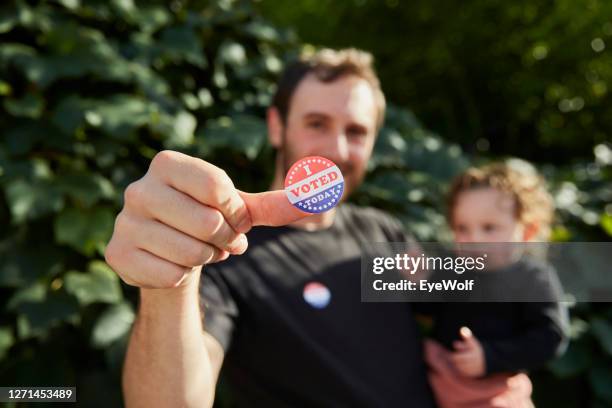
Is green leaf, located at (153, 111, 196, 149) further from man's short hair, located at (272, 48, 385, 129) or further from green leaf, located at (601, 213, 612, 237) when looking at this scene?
green leaf, located at (601, 213, 612, 237)

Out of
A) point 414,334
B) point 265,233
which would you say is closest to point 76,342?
point 265,233

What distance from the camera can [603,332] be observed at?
262 cm

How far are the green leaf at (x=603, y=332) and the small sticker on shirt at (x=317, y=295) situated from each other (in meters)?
1.66

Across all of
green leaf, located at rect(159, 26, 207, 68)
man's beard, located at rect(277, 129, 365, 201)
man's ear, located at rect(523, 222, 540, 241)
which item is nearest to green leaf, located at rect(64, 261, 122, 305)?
man's beard, located at rect(277, 129, 365, 201)

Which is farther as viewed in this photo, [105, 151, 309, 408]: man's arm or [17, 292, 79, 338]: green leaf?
[17, 292, 79, 338]: green leaf

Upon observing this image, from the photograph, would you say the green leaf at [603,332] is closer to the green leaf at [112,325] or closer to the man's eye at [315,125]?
the man's eye at [315,125]

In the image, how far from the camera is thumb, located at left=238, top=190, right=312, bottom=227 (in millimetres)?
819

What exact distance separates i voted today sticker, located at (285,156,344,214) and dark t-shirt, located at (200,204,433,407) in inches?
29.4

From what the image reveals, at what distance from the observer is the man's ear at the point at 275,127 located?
207 cm

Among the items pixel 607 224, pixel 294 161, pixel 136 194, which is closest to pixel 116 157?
pixel 294 161

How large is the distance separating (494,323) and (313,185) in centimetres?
131

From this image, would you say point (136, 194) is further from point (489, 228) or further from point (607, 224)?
point (607, 224)

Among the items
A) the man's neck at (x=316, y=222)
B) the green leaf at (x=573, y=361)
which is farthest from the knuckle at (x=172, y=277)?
the green leaf at (x=573, y=361)

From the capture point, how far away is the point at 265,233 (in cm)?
176
